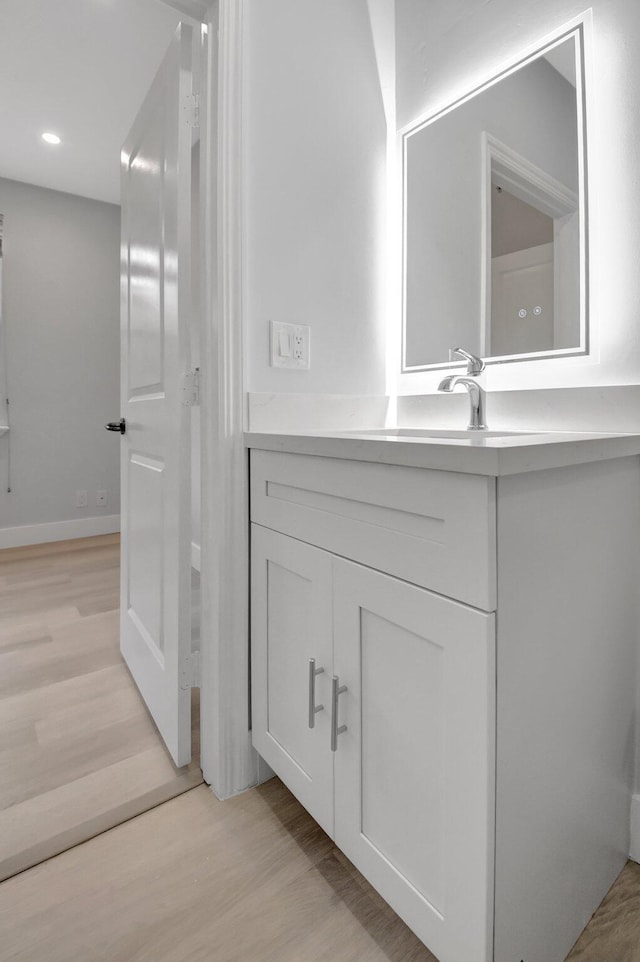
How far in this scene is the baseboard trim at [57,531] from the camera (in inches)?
141

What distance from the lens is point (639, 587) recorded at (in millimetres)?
1096

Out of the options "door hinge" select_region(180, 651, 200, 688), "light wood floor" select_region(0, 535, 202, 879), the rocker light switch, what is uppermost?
the rocker light switch

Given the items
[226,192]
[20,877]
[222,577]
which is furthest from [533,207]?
[20,877]

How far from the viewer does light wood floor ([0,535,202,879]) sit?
119 centimetres

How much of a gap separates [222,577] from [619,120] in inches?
54.1

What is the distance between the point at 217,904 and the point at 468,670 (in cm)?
74

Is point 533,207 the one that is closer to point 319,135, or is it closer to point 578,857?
point 319,135

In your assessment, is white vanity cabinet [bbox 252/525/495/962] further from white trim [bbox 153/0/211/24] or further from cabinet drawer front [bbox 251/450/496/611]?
white trim [bbox 153/0/211/24]

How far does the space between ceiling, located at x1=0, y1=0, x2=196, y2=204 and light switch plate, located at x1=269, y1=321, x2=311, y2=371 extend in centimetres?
121

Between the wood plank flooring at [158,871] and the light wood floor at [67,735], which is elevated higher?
the light wood floor at [67,735]

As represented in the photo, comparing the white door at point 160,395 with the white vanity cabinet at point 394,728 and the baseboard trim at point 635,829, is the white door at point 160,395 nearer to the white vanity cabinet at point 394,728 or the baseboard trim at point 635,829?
the white vanity cabinet at point 394,728

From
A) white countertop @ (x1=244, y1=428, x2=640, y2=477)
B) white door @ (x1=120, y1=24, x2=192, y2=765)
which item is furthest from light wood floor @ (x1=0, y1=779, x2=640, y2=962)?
white countertop @ (x1=244, y1=428, x2=640, y2=477)

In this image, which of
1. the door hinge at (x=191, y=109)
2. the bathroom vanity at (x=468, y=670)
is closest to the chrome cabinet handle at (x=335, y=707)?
the bathroom vanity at (x=468, y=670)

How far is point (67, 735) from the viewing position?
5.00ft
